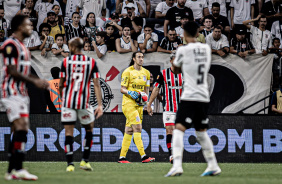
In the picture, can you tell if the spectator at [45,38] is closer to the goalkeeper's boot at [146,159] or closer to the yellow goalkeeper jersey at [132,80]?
the yellow goalkeeper jersey at [132,80]

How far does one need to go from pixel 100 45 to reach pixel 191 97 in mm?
7785

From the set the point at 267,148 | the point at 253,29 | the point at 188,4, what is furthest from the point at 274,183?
the point at 188,4

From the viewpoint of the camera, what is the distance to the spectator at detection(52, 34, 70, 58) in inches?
538

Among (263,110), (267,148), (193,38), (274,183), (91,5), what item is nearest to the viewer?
(274,183)

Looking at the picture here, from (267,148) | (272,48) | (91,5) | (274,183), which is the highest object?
(91,5)

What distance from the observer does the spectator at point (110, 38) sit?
14.4 m

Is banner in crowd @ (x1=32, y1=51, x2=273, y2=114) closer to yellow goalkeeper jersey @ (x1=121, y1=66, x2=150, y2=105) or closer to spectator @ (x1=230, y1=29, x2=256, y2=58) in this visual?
spectator @ (x1=230, y1=29, x2=256, y2=58)

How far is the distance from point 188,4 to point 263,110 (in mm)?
4802

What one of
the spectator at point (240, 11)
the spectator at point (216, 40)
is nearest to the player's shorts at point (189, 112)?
the spectator at point (216, 40)

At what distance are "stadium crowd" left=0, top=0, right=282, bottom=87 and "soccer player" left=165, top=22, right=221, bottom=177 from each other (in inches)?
269

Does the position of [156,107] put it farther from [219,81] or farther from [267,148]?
[267,148]

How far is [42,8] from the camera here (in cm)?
1611

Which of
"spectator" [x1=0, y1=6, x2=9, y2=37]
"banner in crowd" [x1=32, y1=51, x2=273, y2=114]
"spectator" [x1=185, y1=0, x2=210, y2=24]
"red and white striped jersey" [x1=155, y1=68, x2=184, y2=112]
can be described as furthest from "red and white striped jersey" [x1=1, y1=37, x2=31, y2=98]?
"spectator" [x1=185, y1=0, x2=210, y2=24]

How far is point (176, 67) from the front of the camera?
7160 mm
